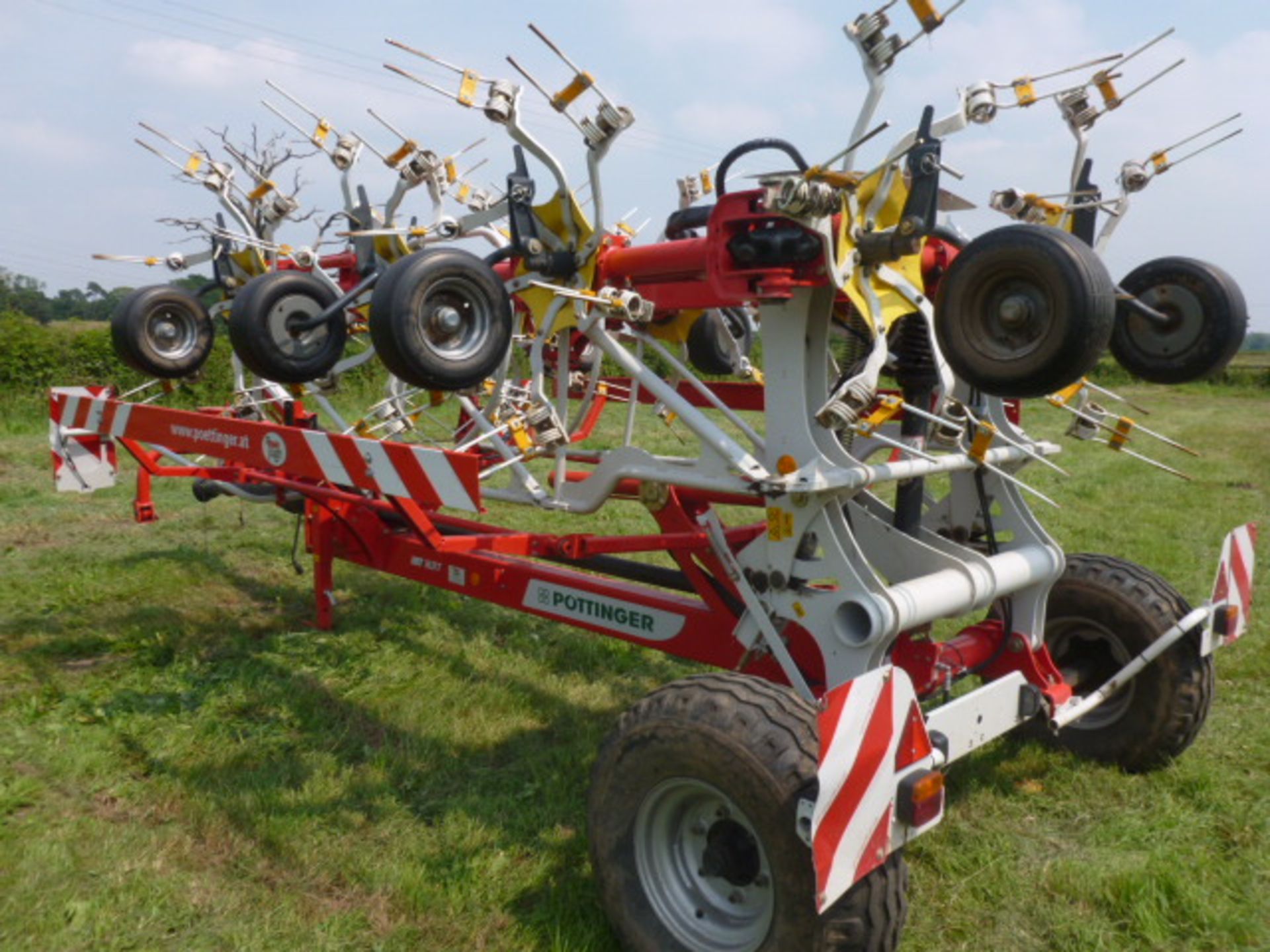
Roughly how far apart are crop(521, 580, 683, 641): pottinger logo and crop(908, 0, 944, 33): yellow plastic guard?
225 cm

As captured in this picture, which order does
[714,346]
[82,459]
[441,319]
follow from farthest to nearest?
[714,346] → [82,459] → [441,319]

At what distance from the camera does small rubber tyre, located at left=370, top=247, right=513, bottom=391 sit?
346 cm

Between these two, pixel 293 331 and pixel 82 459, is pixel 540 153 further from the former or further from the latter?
pixel 82 459

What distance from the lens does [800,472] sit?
3.33 meters

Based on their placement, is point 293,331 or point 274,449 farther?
point 293,331

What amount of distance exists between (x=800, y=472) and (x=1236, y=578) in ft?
6.86

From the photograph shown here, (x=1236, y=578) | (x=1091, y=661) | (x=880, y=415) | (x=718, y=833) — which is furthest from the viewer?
(x=1091, y=661)

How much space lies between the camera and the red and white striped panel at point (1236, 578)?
13.1ft

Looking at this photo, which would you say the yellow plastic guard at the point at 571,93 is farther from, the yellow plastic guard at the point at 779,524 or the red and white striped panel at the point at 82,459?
the red and white striped panel at the point at 82,459

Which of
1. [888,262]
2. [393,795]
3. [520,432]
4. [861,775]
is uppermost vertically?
[888,262]

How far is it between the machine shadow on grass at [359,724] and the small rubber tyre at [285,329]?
1.70 metres

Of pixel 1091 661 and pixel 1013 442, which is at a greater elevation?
pixel 1013 442

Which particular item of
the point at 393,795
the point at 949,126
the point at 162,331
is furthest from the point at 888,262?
the point at 162,331

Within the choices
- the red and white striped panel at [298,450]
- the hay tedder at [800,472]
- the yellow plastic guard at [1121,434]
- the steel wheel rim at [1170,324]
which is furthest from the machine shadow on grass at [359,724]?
the steel wheel rim at [1170,324]
